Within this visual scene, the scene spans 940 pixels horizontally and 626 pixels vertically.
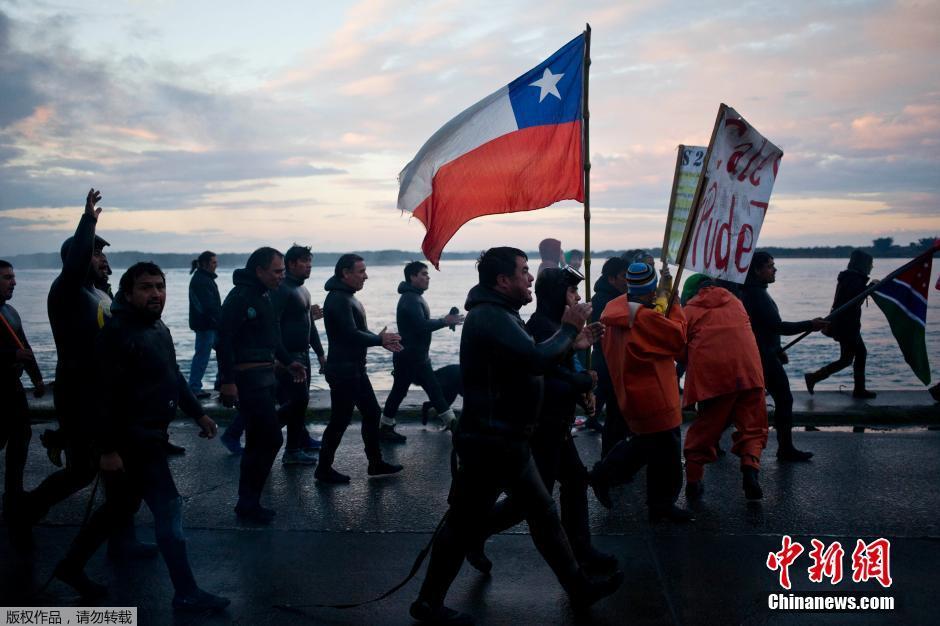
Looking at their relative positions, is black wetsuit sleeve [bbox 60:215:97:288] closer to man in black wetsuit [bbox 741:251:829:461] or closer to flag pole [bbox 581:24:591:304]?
flag pole [bbox 581:24:591:304]

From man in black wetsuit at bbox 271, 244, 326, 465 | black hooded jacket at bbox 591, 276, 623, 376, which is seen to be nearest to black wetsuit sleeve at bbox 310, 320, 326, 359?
man in black wetsuit at bbox 271, 244, 326, 465

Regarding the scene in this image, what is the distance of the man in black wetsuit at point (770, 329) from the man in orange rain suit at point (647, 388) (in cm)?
170

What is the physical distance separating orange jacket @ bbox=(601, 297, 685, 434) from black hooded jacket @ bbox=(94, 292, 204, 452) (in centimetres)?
284

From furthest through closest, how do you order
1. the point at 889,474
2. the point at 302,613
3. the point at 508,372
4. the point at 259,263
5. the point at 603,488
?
the point at 889,474 → the point at 259,263 → the point at 603,488 → the point at 302,613 → the point at 508,372

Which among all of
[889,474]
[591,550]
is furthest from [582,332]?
[889,474]

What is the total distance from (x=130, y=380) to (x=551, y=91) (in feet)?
10.8

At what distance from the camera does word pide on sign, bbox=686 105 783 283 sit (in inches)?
212

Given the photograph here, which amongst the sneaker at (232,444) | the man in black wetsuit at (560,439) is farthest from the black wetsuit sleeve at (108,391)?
the sneaker at (232,444)

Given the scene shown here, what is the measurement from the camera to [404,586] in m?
4.57

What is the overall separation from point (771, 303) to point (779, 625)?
142 inches

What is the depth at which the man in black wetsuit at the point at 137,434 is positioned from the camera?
4.11m

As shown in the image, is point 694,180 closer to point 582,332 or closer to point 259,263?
point 582,332

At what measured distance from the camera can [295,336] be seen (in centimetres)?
743

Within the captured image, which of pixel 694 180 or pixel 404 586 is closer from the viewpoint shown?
pixel 404 586
